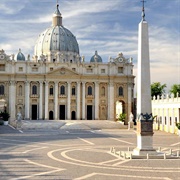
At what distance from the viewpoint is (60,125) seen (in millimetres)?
61750

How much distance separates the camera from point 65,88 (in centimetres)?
8025

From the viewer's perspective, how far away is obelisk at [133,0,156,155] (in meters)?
24.5

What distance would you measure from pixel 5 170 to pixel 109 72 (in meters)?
63.3

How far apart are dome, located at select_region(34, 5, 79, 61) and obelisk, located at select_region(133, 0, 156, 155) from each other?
241 ft

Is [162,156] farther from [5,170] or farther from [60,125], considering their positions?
[60,125]

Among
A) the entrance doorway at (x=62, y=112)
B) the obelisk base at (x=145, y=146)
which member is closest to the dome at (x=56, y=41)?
the entrance doorway at (x=62, y=112)

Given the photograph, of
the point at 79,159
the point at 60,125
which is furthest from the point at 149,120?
the point at 60,125

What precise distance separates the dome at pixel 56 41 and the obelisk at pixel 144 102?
241 feet

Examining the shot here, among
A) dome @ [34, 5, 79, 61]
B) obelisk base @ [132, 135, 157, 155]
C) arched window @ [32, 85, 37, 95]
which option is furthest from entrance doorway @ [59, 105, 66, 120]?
obelisk base @ [132, 135, 157, 155]

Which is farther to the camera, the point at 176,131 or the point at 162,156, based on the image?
the point at 176,131

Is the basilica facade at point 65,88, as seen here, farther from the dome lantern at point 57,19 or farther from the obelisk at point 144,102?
the obelisk at point 144,102

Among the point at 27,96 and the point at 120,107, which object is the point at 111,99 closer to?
the point at 120,107

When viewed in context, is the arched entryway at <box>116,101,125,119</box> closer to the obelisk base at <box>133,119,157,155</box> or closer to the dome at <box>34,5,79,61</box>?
the dome at <box>34,5,79,61</box>

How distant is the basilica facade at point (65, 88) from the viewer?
79000 millimetres
